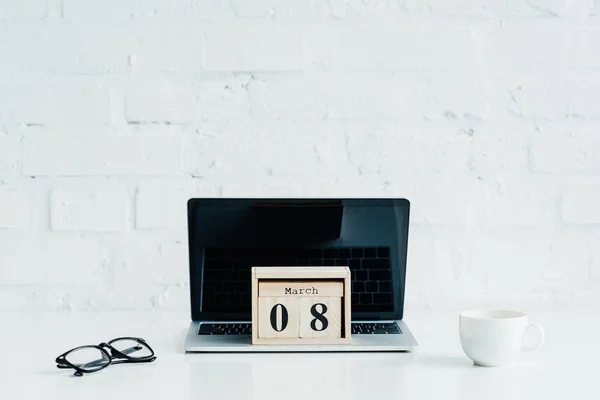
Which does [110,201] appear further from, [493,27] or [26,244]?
[493,27]

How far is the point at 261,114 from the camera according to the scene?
1.60 metres

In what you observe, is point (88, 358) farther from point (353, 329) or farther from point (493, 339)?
point (493, 339)

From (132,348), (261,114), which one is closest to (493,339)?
(132,348)

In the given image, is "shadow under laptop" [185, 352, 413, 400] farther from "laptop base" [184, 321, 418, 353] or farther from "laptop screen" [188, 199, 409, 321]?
"laptop screen" [188, 199, 409, 321]

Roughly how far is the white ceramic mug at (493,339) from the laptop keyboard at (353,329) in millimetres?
172

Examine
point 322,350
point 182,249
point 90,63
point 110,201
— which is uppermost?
point 90,63

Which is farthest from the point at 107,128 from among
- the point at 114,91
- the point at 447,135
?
the point at 447,135

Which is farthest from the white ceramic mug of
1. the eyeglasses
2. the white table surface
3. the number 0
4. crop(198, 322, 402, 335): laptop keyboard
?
the eyeglasses

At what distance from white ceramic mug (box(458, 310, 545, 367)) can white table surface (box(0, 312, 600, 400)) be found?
0.05 feet

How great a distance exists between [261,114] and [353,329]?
56 centimetres

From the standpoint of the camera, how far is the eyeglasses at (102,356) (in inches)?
40.6

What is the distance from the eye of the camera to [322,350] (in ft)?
3.73

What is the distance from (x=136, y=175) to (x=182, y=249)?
0.19 m

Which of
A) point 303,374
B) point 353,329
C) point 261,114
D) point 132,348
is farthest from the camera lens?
point 261,114
